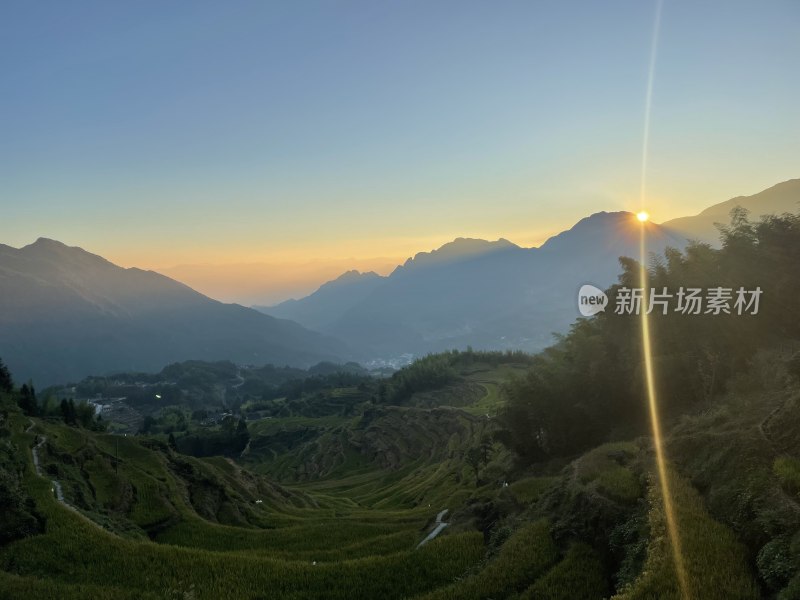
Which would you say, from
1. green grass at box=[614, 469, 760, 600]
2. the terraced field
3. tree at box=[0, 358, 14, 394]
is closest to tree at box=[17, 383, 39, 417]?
tree at box=[0, 358, 14, 394]

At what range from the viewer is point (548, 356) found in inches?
2153

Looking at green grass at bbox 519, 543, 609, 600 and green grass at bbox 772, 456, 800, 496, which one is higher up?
green grass at bbox 772, 456, 800, 496

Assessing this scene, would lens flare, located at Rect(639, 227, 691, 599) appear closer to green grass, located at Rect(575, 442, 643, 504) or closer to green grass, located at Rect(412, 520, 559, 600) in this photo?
green grass, located at Rect(575, 442, 643, 504)

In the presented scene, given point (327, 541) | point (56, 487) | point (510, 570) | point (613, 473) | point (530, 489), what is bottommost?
point (327, 541)

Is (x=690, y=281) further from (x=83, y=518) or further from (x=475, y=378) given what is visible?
(x=475, y=378)

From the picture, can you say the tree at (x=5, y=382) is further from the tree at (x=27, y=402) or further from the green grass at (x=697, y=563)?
the green grass at (x=697, y=563)

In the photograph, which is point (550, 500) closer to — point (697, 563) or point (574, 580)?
point (574, 580)

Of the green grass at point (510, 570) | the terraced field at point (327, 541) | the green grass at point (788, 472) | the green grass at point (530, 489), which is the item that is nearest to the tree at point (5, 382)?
the terraced field at point (327, 541)

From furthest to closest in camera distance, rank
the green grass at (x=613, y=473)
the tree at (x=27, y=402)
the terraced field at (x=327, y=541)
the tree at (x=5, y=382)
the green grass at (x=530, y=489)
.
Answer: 1. the tree at (x=5, y=382)
2. the tree at (x=27, y=402)
3. the green grass at (x=530, y=489)
4. the green grass at (x=613, y=473)
5. the terraced field at (x=327, y=541)

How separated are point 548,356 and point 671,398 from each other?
17.9m

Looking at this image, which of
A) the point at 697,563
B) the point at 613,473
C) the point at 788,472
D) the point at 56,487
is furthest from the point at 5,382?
the point at 788,472

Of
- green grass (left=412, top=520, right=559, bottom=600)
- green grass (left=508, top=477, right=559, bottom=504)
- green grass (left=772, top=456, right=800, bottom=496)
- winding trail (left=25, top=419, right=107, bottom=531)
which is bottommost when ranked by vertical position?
green grass (left=508, top=477, right=559, bottom=504)

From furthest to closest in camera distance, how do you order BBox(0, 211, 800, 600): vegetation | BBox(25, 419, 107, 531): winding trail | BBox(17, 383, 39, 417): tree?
1. BBox(17, 383, 39, 417): tree
2. BBox(25, 419, 107, 531): winding trail
3. BBox(0, 211, 800, 600): vegetation

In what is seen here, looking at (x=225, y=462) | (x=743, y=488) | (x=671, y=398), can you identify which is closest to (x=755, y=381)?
(x=671, y=398)
